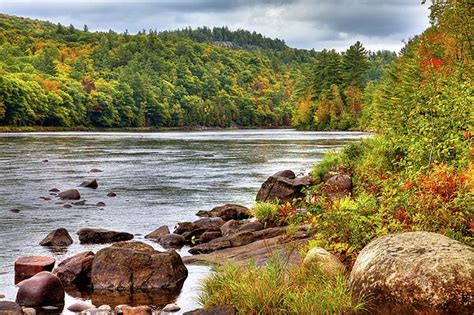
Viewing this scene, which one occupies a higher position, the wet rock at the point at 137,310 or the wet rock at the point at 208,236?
the wet rock at the point at 137,310

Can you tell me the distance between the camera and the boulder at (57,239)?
19.7 meters

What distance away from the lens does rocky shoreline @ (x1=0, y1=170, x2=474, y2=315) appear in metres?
9.91

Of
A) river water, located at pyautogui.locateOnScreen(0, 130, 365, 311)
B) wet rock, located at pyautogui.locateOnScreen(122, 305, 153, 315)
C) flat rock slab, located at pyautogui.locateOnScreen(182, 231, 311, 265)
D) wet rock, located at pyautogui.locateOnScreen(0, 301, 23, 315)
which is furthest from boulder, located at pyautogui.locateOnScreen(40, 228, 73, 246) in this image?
wet rock, located at pyautogui.locateOnScreen(0, 301, 23, 315)

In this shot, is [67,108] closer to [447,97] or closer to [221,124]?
[221,124]

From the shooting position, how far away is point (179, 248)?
64.8ft

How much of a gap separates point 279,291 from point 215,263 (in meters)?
5.77

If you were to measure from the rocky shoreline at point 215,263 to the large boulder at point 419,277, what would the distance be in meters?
0.02

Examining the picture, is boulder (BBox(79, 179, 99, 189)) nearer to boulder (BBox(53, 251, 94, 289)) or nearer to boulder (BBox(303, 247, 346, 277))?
boulder (BBox(53, 251, 94, 289))

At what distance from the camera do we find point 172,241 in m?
20.1

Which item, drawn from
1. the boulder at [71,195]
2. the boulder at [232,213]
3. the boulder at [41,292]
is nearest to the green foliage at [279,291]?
the boulder at [41,292]

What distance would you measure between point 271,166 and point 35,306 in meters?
34.6

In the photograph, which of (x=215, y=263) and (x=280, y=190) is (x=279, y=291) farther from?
(x=280, y=190)

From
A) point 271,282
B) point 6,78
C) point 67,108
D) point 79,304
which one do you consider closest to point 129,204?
point 79,304

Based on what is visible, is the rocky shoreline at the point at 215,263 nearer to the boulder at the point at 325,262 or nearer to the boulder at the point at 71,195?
the boulder at the point at 325,262
